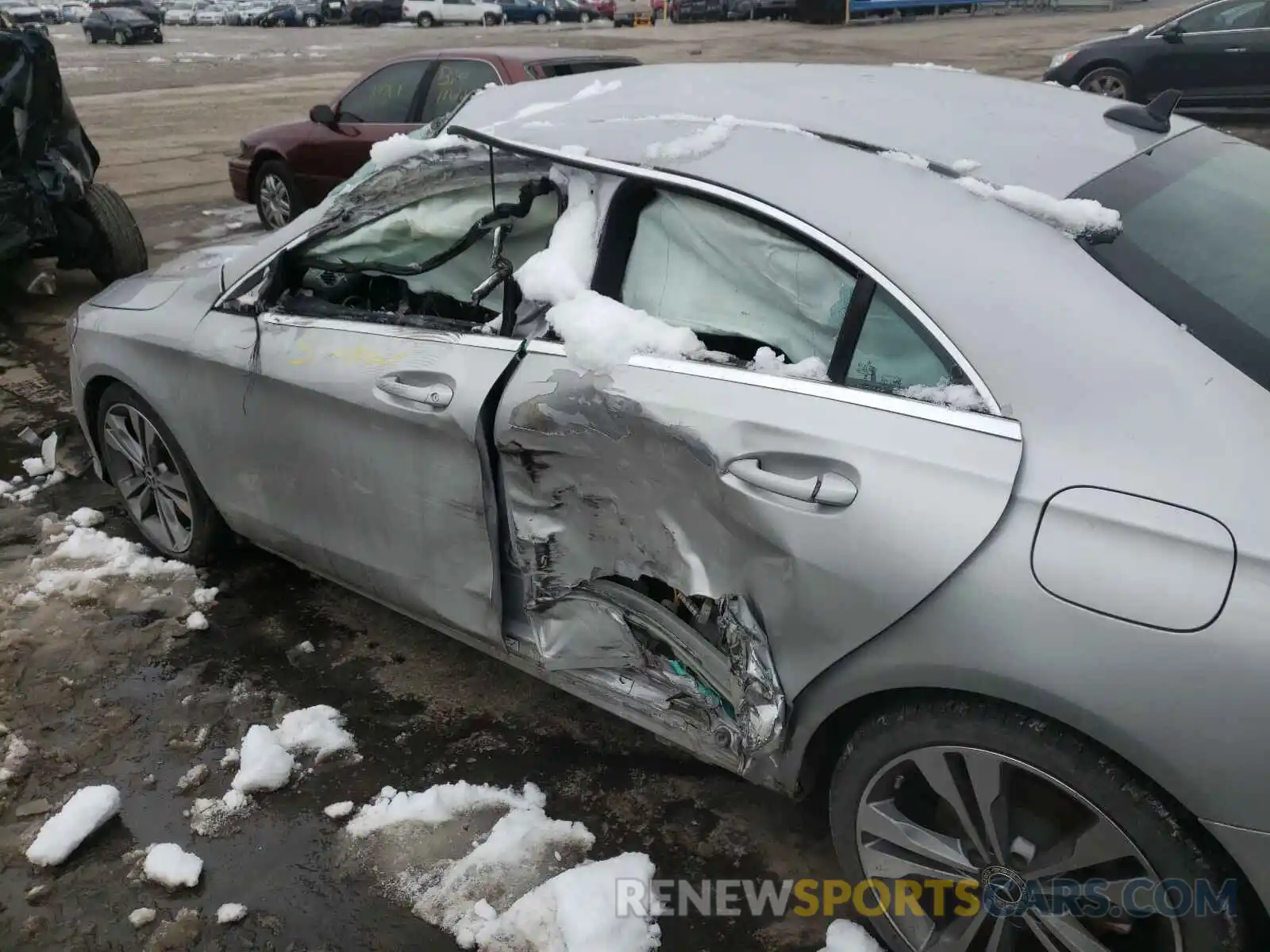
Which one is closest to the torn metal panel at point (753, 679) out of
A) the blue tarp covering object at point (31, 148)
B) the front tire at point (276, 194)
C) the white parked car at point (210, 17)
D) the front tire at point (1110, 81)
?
the blue tarp covering object at point (31, 148)

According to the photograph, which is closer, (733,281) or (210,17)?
(733,281)

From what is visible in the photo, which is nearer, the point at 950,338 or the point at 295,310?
the point at 950,338

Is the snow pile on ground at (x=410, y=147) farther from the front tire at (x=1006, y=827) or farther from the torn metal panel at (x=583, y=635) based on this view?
the front tire at (x=1006, y=827)

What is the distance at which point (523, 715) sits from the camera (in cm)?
296

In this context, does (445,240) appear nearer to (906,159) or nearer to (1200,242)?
(906,159)

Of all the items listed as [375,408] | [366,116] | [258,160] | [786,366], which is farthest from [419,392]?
[258,160]

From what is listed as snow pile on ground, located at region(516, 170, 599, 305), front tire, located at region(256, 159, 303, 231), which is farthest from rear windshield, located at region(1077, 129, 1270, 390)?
front tire, located at region(256, 159, 303, 231)

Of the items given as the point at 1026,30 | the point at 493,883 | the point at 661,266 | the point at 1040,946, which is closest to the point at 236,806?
the point at 493,883

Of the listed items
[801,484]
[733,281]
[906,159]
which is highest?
[906,159]

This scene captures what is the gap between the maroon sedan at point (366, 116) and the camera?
687 cm

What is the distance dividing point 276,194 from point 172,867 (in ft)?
23.4

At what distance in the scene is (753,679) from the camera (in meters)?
2.07

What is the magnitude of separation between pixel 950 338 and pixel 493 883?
164 cm

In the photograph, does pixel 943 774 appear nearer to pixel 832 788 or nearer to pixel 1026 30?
pixel 832 788
